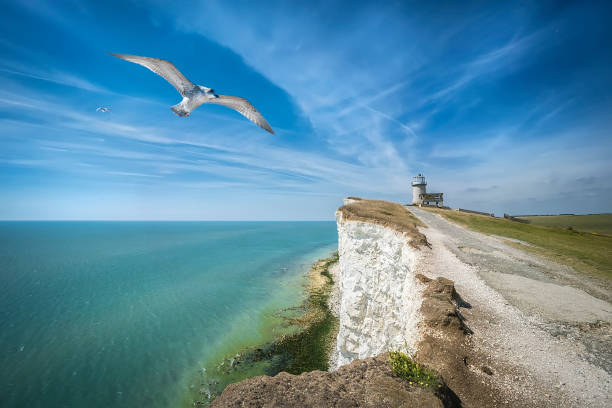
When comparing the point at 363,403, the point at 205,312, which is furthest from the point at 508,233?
the point at 205,312

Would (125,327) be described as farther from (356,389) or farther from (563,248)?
(563,248)

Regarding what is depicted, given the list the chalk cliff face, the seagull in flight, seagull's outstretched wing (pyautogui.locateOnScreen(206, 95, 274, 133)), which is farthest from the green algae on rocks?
the seagull in flight

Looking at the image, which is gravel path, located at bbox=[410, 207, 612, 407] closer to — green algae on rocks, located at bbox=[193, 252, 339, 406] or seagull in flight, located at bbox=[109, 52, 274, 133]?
seagull in flight, located at bbox=[109, 52, 274, 133]

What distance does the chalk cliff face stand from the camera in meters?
14.1

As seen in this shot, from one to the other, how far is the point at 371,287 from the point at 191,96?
16954 millimetres

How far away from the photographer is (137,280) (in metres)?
40.2

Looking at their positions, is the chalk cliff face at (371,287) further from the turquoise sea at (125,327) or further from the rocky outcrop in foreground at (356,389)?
the turquoise sea at (125,327)

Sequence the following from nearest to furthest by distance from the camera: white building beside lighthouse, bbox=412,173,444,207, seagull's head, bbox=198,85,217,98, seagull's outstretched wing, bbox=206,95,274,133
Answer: seagull's head, bbox=198,85,217,98
seagull's outstretched wing, bbox=206,95,274,133
white building beside lighthouse, bbox=412,173,444,207

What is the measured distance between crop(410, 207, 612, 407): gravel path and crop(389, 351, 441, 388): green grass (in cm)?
163

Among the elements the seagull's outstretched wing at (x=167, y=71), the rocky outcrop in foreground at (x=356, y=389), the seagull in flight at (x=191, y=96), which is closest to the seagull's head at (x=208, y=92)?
the seagull in flight at (x=191, y=96)

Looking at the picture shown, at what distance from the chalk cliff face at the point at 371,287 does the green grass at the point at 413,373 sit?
755cm

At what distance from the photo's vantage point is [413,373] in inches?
197

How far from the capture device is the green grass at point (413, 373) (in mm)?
4694

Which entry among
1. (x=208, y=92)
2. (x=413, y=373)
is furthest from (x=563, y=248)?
(x=208, y=92)
